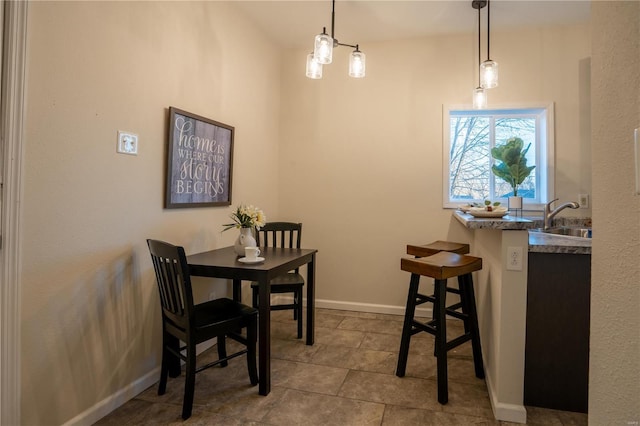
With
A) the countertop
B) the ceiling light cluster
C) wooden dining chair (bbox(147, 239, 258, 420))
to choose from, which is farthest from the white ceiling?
wooden dining chair (bbox(147, 239, 258, 420))

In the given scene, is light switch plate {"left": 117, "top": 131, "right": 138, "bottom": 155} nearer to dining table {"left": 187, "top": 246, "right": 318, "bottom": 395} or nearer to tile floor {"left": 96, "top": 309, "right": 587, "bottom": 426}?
dining table {"left": 187, "top": 246, "right": 318, "bottom": 395}

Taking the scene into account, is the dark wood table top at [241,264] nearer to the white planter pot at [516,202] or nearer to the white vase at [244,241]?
the white vase at [244,241]

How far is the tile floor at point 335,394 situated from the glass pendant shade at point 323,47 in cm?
205

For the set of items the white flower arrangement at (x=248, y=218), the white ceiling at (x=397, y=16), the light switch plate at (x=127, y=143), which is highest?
the white ceiling at (x=397, y=16)

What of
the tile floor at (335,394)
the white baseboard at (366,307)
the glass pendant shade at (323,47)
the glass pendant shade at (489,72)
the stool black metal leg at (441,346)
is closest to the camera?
the tile floor at (335,394)

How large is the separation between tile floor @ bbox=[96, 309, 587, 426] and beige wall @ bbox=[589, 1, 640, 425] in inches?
50.1

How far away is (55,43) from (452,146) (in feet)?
10.2

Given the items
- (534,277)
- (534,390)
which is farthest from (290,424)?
(534,277)

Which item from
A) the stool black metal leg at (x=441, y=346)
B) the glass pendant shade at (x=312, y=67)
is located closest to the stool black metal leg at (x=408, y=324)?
the stool black metal leg at (x=441, y=346)

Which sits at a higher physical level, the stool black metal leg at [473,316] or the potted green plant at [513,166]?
the potted green plant at [513,166]

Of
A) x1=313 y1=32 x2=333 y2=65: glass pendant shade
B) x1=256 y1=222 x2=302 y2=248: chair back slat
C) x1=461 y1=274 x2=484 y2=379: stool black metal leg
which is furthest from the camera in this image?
x1=256 y1=222 x2=302 y2=248: chair back slat

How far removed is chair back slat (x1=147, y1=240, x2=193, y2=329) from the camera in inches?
68.4

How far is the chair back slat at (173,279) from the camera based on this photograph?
1736mm

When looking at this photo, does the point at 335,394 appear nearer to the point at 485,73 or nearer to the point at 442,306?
the point at 442,306
